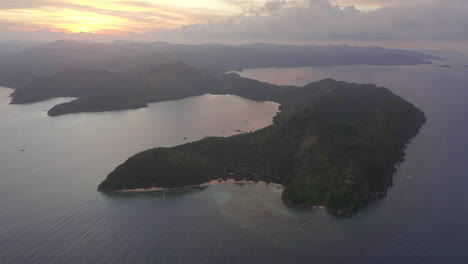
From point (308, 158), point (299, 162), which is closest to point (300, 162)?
point (299, 162)

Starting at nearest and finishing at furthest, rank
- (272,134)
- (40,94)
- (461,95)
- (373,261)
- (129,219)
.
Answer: (373,261) < (129,219) < (272,134) < (40,94) < (461,95)

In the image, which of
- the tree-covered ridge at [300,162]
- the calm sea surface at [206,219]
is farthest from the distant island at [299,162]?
the calm sea surface at [206,219]

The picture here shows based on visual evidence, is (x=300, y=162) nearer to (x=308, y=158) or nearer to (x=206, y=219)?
(x=308, y=158)

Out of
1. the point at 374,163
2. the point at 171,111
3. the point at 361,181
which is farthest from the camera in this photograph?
the point at 171,111

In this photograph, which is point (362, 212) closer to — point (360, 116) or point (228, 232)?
point (228, 232)

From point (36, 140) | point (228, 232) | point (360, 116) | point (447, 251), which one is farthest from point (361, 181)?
point (36, 140)

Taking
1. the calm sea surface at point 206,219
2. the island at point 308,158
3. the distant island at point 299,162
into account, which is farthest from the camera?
the island at point 308,158

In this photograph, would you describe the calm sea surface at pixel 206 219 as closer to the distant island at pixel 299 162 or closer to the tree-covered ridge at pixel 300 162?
the distant island at pixel 299 162

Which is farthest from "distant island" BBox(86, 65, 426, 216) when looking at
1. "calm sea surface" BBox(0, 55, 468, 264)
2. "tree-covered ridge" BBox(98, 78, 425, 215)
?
"calm sea surface" BBox(0, 55, 468, 264)
